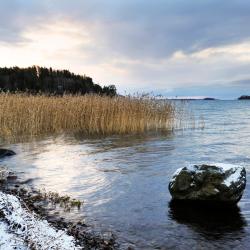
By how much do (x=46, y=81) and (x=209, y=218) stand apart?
46.8m

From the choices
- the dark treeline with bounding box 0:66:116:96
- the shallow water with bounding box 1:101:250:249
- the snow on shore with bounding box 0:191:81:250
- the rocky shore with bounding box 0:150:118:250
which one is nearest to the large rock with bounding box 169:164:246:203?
the shallow water with bounding box 1:101:250:249

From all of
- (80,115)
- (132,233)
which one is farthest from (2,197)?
(80,115)

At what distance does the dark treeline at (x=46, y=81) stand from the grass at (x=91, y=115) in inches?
998

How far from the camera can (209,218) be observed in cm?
774

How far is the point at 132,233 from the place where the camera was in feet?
22.5

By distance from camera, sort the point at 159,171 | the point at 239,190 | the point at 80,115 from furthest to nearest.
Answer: the point at 80,115
the point at 159,171
the point at 239,190

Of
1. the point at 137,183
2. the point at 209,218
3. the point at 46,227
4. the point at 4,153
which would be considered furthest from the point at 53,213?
the point at 4,153

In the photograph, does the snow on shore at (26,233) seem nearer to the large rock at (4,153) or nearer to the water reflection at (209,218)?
the water reflection at (209,218)

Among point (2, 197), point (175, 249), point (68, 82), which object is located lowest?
point (175, 249)

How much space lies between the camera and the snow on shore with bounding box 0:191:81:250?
192 inches

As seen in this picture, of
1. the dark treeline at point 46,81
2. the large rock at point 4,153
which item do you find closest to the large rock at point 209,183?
the large rock at point 4,153

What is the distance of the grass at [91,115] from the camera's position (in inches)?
868

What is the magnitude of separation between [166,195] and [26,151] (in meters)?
8.36

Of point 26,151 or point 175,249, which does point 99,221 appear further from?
point 26,151
